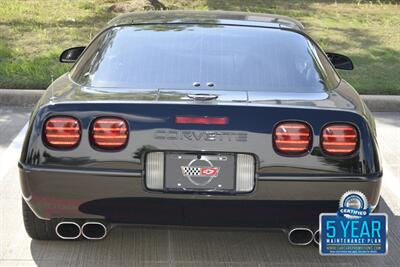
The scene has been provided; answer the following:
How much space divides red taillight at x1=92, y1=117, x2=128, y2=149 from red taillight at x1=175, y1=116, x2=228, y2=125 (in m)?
0.29

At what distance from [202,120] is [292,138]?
0.48 m

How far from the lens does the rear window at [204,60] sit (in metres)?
4.30

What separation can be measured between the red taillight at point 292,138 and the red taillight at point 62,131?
1.02 metres

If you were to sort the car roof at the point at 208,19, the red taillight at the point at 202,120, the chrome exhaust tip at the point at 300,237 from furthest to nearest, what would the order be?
the car roof at the point at 208,19 < the chrome exhaust tip at the point at 300,237 < the red taillight at the point at 202,120

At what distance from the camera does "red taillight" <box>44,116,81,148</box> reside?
12.8 feet

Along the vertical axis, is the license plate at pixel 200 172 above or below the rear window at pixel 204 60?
below

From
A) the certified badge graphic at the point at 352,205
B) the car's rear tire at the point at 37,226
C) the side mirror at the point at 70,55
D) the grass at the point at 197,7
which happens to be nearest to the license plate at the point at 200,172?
the certified badge graphic at the point at 352,205

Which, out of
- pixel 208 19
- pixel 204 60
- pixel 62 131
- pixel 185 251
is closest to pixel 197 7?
pixel 208 19

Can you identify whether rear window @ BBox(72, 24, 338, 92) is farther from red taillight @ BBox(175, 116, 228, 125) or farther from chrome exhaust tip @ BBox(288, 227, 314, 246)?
chrome exhaust tip @ BBox(288, 227, 314, 246)

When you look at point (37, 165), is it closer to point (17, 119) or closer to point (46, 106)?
point (46, 106)

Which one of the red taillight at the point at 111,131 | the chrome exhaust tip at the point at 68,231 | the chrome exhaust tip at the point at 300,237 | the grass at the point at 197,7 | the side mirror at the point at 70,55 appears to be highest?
the red taillight at the point at 111,131

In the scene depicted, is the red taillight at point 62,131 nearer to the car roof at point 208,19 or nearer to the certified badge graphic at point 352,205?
the car roof at point 208,19

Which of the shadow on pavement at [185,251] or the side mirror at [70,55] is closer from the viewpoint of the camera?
the shadow on pavement at [185,251]

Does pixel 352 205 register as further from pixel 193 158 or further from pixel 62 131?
pixel 62 131
